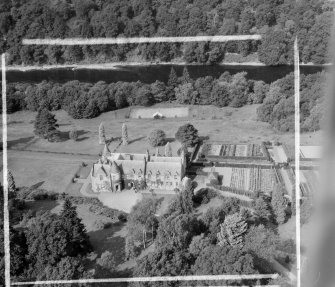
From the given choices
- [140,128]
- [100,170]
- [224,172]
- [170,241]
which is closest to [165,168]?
[100,170]

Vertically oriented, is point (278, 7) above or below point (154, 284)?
above

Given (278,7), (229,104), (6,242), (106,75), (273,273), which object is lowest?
(273,273)

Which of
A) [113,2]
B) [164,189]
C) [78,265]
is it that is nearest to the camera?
[78,265]

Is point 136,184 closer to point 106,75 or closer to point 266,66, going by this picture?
point 106,75

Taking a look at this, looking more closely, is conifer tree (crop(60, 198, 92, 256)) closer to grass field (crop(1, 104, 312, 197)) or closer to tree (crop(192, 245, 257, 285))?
tree (crop(192, 245, 257, 285))

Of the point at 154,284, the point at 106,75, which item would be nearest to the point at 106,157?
the point at 154,284

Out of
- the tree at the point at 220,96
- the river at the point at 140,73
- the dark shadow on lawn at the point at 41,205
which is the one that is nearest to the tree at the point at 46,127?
the dark shadow on lawn at the point at 41,205

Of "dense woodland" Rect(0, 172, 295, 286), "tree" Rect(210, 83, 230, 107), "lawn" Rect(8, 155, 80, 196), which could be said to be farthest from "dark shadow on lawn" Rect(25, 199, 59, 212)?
"tree" Rect(210, 83, 230, 107)
